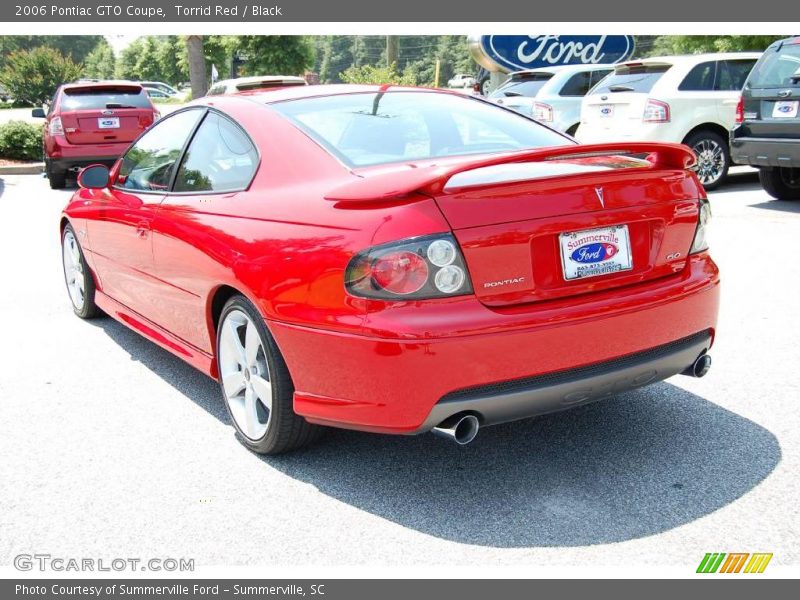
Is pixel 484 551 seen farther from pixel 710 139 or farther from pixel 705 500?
pixel 710 139

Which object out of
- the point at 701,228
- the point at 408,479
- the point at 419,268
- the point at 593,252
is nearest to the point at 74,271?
the point at 408,479

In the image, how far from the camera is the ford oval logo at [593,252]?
3174 millimetres

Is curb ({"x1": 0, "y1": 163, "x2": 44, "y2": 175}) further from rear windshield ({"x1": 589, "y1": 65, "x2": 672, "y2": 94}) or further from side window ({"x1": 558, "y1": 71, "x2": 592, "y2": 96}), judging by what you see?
rear windshield ({"x1": 589, "y1": 65, "x2": 672, "y2": 94})

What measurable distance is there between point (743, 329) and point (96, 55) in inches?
4785

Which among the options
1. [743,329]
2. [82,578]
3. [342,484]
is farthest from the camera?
[743,329]

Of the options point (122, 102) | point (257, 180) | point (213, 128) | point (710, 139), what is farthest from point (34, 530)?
point (122, 102)

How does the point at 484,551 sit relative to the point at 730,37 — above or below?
below

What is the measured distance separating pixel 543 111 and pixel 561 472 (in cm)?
1141

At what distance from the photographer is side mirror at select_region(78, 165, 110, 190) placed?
5.26 m

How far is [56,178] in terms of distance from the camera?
14633 millimetres

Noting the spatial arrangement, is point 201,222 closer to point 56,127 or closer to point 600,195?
point 600,195

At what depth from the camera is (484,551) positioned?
2924 mm

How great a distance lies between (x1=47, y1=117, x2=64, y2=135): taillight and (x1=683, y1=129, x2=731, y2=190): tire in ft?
31.4

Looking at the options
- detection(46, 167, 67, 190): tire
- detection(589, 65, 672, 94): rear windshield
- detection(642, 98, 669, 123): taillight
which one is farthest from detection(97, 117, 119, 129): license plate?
detection(642, 98, 669, 123): taillight
